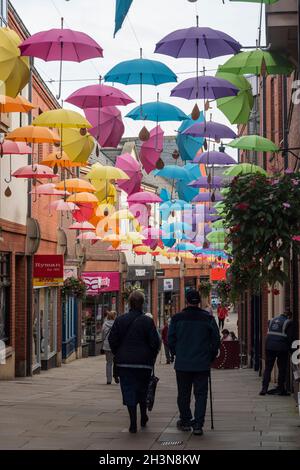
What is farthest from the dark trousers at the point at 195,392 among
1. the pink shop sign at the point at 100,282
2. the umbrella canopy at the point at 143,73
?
the pink shop sign at the point at 100,282

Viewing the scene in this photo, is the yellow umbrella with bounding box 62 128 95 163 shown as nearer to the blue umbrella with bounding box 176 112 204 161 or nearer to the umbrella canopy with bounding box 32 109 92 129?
the umbrella canopy with bounding box 32 109 92 129

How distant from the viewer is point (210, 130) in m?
17.4

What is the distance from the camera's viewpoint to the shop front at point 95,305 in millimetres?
36594

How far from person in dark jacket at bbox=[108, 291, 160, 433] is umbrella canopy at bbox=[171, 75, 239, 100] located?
4.67 meters

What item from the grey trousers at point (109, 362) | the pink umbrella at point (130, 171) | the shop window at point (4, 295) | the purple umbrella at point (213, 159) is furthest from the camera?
the pink umbrella at point (130, 171)

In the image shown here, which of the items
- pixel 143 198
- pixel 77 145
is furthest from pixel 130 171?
pixel 77 145

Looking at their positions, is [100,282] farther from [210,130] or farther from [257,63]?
[257,63]

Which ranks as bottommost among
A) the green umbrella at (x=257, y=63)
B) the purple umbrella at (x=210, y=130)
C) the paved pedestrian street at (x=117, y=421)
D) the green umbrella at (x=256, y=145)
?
the paved pedestrian street at (x=117, y=421)

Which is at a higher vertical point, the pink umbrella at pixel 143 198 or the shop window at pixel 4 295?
the pink umbrella at pixel 143 198

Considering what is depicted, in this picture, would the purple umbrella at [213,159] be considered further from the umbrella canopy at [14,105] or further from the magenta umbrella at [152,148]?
the umbrella canopy at [14,105]

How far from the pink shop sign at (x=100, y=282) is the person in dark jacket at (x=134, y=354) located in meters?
25.3

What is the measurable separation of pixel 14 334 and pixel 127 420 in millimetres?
10870

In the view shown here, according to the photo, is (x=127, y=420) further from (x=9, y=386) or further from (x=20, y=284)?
(x=20, y=284)
